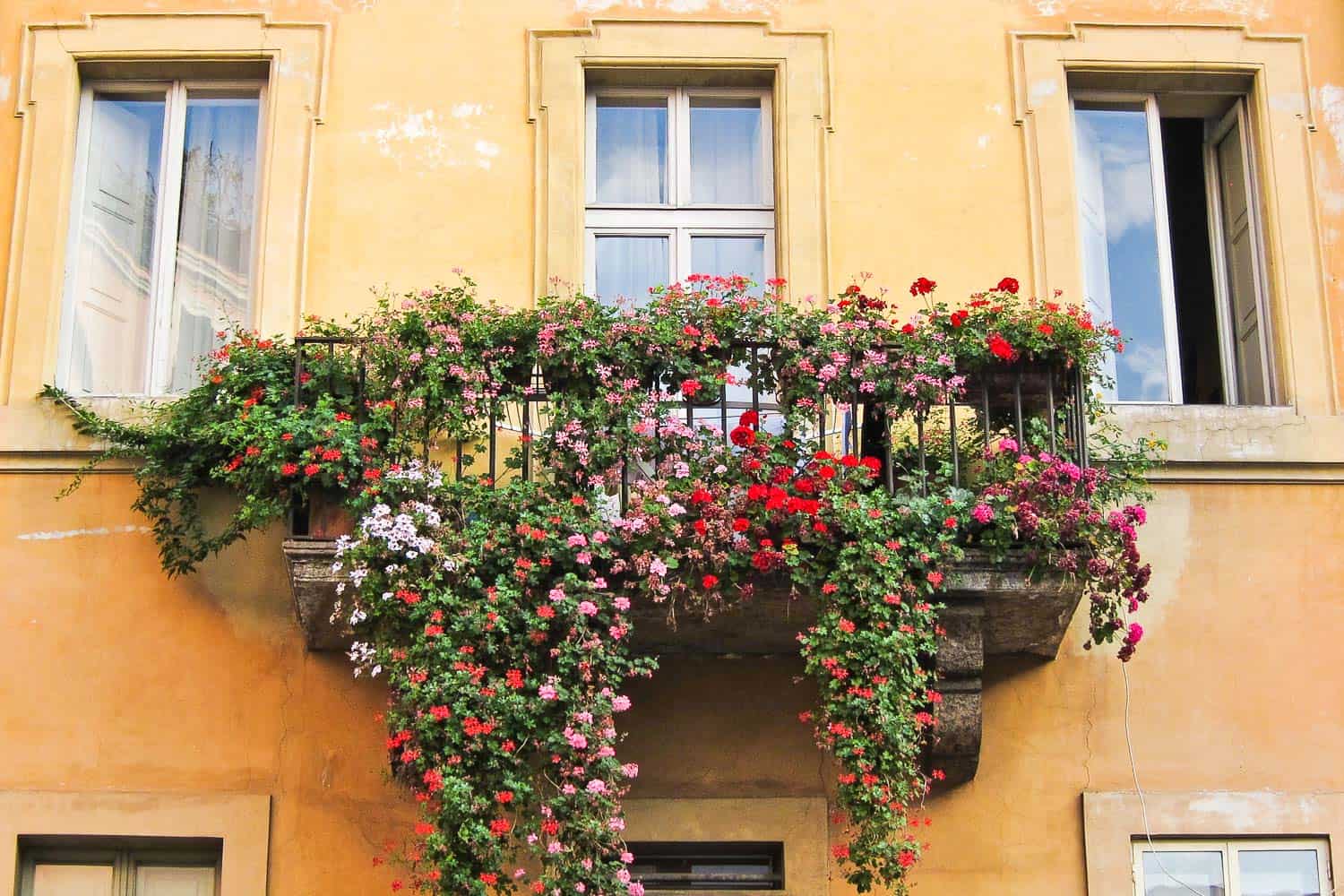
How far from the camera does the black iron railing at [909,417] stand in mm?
7480

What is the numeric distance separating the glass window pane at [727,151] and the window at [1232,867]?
3.48 meters

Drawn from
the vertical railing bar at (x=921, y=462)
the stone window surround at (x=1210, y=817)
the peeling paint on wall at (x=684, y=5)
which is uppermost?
the peeling paint on wall at (x=684, y=5)

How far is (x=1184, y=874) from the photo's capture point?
25.6 feet

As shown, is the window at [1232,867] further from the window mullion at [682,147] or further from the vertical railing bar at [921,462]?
the window mullion at [682,147]

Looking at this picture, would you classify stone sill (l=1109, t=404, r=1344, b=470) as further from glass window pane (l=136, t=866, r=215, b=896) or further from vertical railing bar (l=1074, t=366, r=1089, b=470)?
glass window pane (l=136, t=866, r=215, b=896)

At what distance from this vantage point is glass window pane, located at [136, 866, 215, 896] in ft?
25.6

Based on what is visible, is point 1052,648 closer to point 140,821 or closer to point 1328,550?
point 1328,550

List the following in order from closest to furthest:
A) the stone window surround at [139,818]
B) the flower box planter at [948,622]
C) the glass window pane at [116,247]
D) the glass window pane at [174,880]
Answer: the flower box planter at [948,622]
the stone window surround at [139,818]
the glass window pane at [174,880]
the glass window pane at [116,247]

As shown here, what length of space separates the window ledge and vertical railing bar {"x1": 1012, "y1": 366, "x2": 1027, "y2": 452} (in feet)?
2.66

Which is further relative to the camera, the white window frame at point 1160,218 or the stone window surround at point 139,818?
the white window frame at point 1160,218

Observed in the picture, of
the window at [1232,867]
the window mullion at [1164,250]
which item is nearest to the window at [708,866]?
the window at [1232,867]

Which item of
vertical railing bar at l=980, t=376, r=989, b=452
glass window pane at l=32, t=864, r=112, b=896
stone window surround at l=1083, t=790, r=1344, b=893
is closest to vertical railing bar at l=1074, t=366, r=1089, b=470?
vertical railing bar at l=980, t=376, r=989, b=452

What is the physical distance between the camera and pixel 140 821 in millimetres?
7711

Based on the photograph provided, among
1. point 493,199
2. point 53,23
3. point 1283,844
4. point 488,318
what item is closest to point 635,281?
point 493,199
